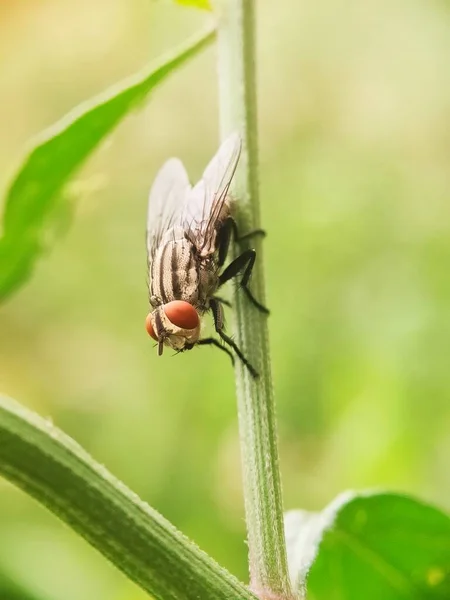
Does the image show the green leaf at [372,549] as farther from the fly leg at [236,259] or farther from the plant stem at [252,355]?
the fly leg at [236,259]

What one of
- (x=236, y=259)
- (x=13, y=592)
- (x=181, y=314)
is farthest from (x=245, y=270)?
(x=13, y=592)

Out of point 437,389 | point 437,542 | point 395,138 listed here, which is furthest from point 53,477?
point 395,138

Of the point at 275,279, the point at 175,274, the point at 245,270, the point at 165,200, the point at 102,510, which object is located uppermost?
the point at 275,279

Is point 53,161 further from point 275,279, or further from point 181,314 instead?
point 275,279

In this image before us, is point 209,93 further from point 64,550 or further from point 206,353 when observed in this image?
point 64,550

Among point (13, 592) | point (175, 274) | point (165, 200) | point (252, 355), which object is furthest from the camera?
point (13, 592)

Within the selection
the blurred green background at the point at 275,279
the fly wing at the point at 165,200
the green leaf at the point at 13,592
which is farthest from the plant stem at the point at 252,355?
the blurred green background at the point at 275,279
